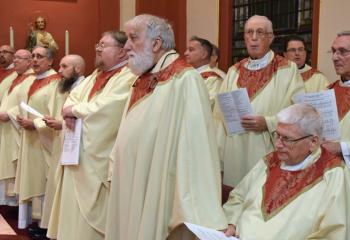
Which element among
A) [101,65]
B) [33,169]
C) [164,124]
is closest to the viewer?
[164,124]

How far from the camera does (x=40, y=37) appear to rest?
824cm

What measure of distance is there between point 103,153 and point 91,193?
280 mm

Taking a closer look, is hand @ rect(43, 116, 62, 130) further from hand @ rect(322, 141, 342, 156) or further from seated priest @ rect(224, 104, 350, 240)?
hand @ rect(322, 141, 342, 156)

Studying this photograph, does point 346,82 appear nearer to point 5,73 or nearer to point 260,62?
point 260,62

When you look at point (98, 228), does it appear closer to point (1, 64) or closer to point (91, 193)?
point (91, 193)

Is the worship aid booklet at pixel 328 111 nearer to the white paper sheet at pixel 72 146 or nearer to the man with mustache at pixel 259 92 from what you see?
the man with mustache at pixel 259 92

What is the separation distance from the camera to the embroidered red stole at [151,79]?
286 centimetres

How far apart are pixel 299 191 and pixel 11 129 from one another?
3856 millimetres

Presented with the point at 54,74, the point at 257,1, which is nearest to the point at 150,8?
the point at 257,1

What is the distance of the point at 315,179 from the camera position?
2531 mm

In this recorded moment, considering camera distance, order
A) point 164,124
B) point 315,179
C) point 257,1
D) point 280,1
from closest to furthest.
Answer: point 315,179
point 164,124
point 280,1
point 257,1

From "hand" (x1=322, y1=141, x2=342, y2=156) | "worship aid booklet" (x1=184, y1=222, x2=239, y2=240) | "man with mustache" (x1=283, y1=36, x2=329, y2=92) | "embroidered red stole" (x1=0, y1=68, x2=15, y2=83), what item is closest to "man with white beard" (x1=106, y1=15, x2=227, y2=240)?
"worship aid booklet" (x1=184, y1=222, x2=239, y2=240)

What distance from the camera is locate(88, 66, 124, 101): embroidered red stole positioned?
377 centimetres

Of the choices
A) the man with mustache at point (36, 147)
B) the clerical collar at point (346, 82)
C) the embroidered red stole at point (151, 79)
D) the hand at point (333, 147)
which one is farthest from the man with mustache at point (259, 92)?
the man with mustache at point (36, 147)
